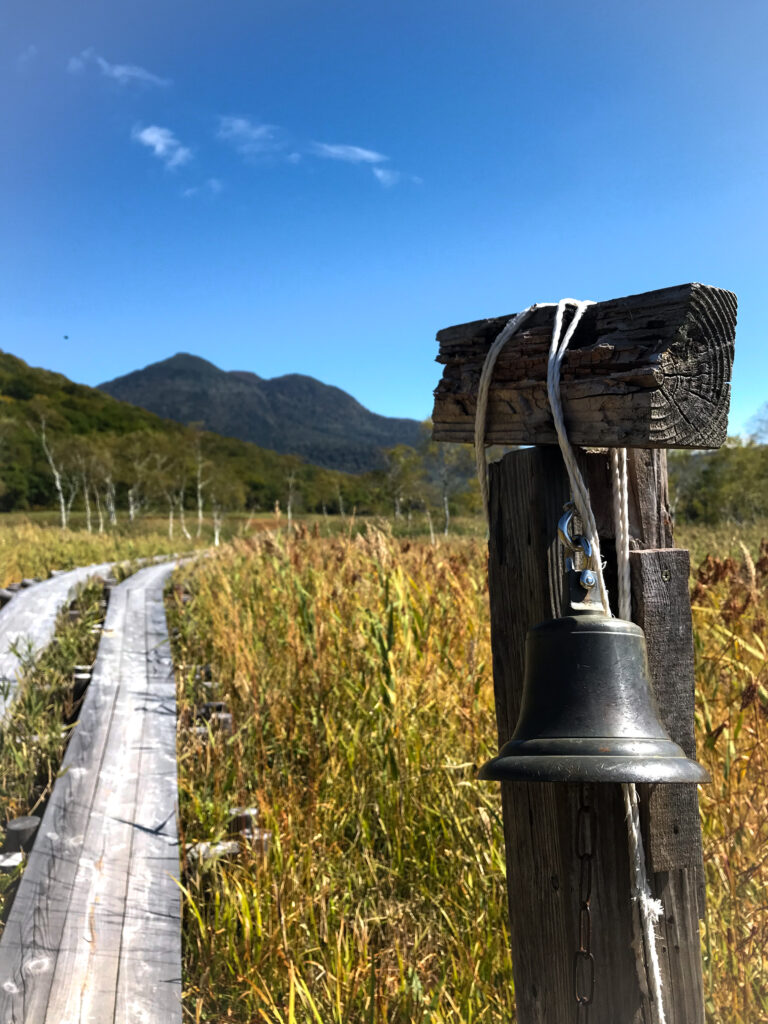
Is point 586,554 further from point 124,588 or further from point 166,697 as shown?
point 124,588

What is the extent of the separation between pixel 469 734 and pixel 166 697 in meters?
2.03

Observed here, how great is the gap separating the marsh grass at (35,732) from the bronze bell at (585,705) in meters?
2.16

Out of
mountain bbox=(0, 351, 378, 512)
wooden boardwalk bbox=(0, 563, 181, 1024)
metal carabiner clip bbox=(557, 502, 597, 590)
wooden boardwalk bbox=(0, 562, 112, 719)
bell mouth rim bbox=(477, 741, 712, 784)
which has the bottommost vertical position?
wooden boardwalk bbox=(0, 563, 181, 1024)

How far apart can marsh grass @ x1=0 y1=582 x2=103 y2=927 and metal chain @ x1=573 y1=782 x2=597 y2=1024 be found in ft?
6.67

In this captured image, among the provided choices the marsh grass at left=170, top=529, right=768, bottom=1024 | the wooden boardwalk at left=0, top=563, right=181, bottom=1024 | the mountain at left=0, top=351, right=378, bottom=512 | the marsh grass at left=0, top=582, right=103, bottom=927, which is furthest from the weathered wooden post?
the mountain at left=0, top=351, right=378, bottom=512

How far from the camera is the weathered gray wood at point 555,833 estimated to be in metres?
1.12

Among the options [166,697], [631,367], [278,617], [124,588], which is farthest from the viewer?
[124,588]

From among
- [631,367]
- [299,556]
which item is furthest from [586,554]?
[299,556]

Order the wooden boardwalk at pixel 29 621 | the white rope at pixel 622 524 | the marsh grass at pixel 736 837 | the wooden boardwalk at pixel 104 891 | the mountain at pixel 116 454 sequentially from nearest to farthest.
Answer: the white rope at pixel 622 524 < the marsh grass at pixel 736 837 < the wooden boardwalk at pixel 104 891 < the wooden boardwalk at pixel 29 621 < the mountain at pixel 116 454

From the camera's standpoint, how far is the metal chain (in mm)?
1107

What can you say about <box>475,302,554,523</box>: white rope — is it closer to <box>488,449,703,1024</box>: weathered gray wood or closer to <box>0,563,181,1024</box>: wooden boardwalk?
<box>488,449,703,1024</box>: weathered gray wood

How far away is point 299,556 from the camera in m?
5.31

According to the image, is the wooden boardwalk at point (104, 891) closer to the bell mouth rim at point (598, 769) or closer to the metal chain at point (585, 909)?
the metal chain at point (585, 909)

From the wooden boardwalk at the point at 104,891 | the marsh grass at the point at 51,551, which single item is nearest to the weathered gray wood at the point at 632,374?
the wooden boardwalk at the point at 104,891
